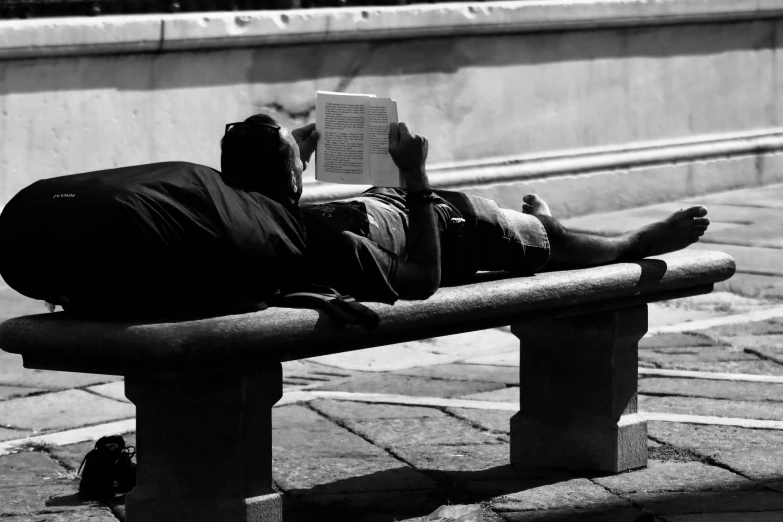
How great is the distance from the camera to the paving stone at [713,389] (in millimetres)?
5055

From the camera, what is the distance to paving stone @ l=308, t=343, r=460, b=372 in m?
5.73

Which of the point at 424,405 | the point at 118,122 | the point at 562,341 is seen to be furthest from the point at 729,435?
the point at 118,122

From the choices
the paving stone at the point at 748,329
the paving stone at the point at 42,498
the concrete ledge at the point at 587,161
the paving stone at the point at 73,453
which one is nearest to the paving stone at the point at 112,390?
the paving stone at the point at 73,453

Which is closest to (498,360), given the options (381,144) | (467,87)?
(381,144)

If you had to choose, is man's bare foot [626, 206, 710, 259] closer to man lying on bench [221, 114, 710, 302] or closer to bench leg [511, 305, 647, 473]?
man lying on bench [221, 114, 710, 302]

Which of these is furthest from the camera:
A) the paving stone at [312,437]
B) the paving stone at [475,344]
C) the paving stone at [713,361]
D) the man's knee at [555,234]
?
the paving stone at [475,344]

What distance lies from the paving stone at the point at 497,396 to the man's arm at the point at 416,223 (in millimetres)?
1562

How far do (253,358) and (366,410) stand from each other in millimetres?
1758

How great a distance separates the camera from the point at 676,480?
13.4ft

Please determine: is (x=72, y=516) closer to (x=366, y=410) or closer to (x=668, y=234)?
(x=366, y=410)

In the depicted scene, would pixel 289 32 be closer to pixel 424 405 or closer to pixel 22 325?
pixel 424 405

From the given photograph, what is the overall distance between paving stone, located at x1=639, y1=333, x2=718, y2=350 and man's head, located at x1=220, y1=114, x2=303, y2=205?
279 centimetres

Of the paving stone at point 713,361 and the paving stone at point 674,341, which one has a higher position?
the paving stone at point 674,341

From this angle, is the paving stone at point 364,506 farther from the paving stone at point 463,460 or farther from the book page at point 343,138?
the book page at point 343,138
